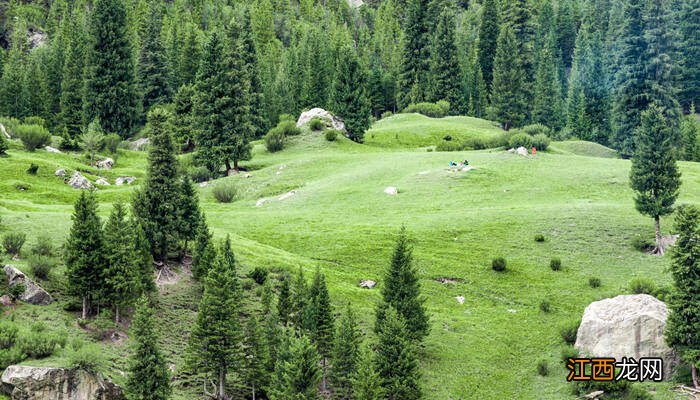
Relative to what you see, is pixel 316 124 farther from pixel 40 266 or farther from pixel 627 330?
pixel 627 330

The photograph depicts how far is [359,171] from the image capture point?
9050 cm

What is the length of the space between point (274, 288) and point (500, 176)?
39233 millimetres

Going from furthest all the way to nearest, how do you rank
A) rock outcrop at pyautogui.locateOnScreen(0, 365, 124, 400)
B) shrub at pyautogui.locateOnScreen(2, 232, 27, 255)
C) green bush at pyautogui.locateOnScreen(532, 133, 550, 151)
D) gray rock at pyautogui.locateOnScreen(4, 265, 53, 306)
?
1. green bush at pyautogui.locateOnScreen(532, 133, 550, 151)
2. shrub at pyautogui.locateOnScreen(2, 232, 27, 255)
3. gray rock at pyautogui.locateOnScreen(4, 265, 53, 306)
4. rock outcrop at pyautogui.locateOnScreen(0, 365, 124, 400)

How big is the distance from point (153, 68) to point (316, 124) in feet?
135

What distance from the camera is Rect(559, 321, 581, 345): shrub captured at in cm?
5062

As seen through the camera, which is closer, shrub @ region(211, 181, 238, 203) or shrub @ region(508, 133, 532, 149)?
shrub @ region(211, 181, 238, 203)

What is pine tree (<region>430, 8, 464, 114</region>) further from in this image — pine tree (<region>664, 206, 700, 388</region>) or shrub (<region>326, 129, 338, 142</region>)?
pine tree (<region>664, 206, 700, 388</region>)

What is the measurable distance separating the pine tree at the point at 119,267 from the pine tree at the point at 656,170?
43979 millimetres

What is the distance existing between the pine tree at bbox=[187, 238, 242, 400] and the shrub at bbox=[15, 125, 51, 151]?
65.7m

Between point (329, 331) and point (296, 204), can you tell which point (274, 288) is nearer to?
point (329, 331)

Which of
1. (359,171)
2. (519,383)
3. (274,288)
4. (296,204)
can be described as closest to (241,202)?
(296,204)

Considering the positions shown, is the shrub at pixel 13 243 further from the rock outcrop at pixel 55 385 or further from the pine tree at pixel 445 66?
the pine tree at pixel 445 66

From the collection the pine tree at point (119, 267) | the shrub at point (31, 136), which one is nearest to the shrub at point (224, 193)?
the shrub at point (31, 136)

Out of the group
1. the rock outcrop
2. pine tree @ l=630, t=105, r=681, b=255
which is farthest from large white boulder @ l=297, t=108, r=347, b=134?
the rock outcrop
